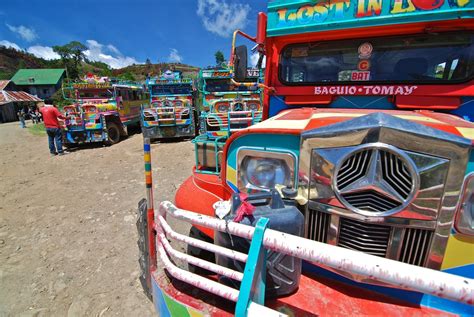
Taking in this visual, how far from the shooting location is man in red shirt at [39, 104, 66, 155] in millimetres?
8500

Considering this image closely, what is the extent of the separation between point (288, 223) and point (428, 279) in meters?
0.64

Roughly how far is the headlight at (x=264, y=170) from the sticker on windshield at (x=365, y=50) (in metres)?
1.32

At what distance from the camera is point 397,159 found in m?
1.21

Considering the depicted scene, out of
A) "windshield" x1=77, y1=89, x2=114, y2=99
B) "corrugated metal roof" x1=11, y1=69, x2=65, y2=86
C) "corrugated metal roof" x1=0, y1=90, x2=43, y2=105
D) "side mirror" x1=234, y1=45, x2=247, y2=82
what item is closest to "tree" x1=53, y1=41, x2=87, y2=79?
"corrugated metal roof" x1=11, y1=69, x2=65, y2=86

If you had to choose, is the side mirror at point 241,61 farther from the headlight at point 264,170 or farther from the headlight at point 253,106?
the headlight at point 253,106

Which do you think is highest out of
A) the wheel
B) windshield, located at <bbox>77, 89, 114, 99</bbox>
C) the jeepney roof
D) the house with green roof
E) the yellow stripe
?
the house with green roof

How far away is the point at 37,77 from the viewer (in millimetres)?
48781

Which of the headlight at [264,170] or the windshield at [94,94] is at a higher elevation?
the windshield at [94,94]

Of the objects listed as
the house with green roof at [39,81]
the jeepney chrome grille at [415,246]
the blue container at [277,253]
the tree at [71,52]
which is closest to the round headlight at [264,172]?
the blue container at [277,253]

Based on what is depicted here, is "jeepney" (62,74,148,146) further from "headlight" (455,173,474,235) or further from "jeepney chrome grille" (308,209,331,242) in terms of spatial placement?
"headlight" (455,173,474,235)

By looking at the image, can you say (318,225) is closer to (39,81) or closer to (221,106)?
(221,106)

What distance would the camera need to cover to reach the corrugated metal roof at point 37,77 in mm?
46750

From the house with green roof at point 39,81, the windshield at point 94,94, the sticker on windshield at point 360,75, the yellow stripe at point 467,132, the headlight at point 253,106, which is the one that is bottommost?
the headlight at point 253,106

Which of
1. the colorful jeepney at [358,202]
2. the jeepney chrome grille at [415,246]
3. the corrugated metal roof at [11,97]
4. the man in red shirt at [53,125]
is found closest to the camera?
the colorful jeepney at [358,202]
